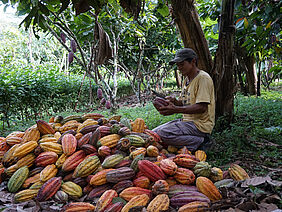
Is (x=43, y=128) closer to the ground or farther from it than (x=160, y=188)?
farther from it

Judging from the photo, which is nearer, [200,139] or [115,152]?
[115,152]

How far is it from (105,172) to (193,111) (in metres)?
1.28

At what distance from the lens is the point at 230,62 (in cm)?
311

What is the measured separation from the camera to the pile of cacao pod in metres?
1.45

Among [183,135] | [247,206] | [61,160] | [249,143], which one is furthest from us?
[249,143]

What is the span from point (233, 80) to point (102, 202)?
8.71 feet

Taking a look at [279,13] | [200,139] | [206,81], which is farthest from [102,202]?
[279,13]

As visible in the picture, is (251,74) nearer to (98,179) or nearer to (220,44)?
(220,44)

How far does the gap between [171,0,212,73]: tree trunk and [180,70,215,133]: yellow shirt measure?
0.69 m

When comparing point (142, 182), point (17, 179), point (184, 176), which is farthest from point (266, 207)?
point (17, 179)

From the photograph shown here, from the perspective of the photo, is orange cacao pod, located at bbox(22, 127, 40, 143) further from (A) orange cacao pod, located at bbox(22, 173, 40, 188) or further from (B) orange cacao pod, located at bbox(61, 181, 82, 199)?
(B) orange cacao pod, located at bbox(61, 181, 82, 199)

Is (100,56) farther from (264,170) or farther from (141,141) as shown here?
(264,170)

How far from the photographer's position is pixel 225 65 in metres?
3.10

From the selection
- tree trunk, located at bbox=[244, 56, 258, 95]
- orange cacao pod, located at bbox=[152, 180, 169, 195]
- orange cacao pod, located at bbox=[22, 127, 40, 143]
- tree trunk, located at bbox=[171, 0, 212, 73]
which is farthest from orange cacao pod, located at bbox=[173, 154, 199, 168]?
tree trunk, located at bbox=[244, 56, 258, 95]
